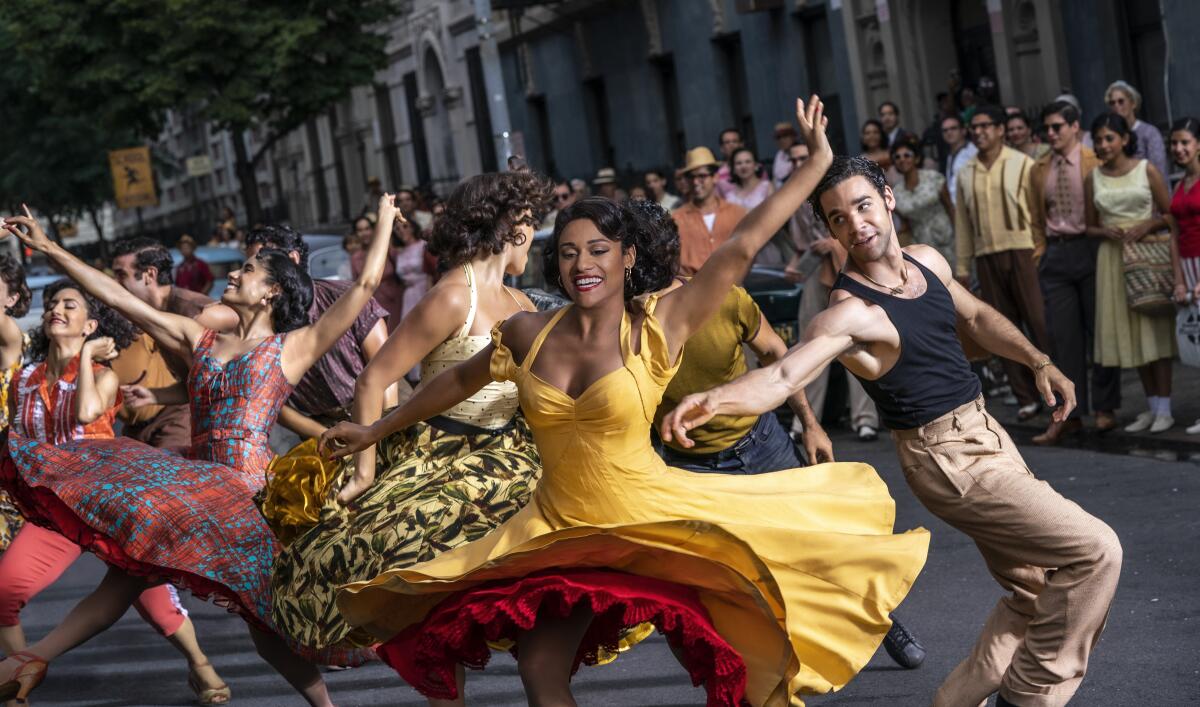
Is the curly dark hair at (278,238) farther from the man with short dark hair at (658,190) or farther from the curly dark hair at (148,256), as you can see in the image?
the man with short dark hair at (658,190)

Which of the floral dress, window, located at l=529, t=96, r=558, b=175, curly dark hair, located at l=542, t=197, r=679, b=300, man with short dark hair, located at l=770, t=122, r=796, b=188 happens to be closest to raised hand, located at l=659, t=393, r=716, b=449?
curly dark hair, located at l=542, t=197, r=679, b=300

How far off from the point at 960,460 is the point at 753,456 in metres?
1.61

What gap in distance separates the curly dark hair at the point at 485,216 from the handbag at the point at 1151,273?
5926 millimetres

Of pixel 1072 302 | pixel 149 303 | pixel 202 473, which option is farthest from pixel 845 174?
pixel 1072 302

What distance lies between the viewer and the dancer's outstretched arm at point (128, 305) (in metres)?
7.18

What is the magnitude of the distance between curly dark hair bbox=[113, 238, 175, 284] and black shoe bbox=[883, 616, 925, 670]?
163 inches

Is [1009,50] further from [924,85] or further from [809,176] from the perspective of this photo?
[809,176]

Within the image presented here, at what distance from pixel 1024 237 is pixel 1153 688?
6.40m

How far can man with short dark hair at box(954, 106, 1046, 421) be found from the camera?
1205 centimetres

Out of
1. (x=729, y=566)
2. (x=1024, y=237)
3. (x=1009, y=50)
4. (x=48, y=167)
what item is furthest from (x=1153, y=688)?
(x=48, y=167)

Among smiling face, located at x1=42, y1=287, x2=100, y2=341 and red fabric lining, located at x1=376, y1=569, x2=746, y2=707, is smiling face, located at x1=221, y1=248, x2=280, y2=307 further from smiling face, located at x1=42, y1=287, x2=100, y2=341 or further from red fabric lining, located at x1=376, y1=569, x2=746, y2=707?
red fabric lining, located at x1=376, y1=569, x2=746, y2=707

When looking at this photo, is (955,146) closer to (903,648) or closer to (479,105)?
(903,648)

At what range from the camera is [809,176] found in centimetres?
495

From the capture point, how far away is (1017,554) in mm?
5246
